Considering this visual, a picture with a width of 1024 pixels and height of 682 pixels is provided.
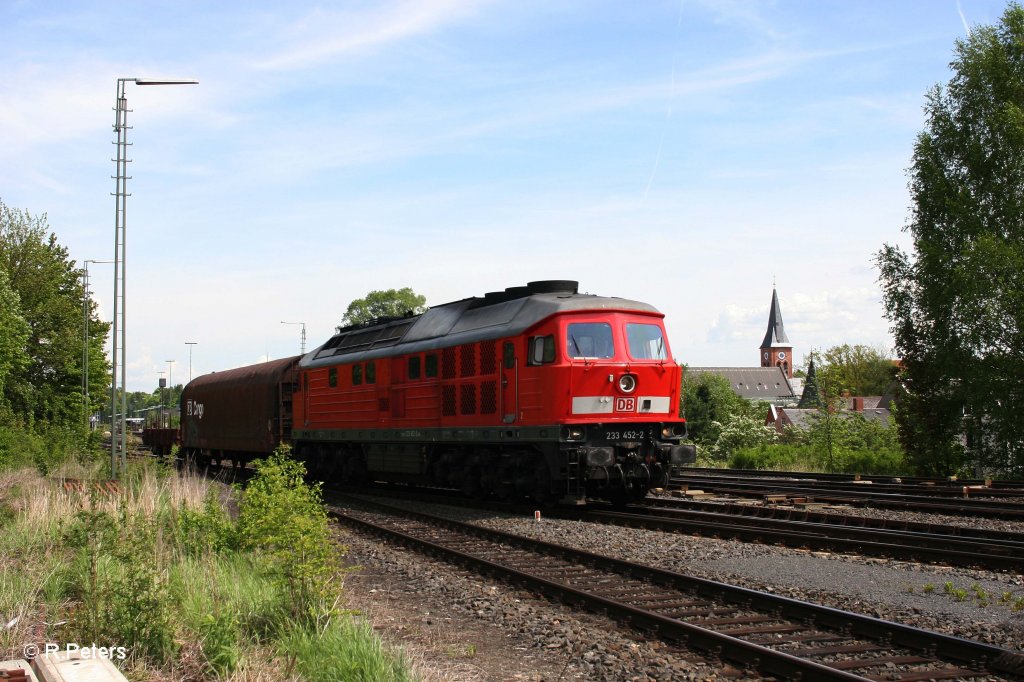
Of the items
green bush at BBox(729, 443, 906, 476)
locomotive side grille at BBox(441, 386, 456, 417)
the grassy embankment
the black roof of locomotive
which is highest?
the black roof of locomotive

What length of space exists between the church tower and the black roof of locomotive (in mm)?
160081

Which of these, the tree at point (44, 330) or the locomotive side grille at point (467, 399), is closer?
the locomotive side grille at point (467, 399)

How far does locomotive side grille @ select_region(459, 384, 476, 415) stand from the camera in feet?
56.7

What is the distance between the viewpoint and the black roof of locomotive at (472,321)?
52.5 ft

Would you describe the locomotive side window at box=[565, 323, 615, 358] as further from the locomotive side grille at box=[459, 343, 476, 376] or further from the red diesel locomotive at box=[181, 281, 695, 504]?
the locomotive side grille at box=[459, 343, 476, 376]

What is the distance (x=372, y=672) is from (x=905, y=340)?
29130mm

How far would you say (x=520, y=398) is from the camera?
15.9 meters

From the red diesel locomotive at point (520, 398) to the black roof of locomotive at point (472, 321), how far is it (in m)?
0.04

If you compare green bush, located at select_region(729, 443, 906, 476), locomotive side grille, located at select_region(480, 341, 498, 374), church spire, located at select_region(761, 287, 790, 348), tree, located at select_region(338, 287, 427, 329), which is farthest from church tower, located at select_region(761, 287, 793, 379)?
locomotive side grille, located at select_region(480, 341, 498, 374)

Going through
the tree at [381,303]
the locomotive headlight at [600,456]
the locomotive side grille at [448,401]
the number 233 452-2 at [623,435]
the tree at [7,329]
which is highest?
the tree at [381,303]

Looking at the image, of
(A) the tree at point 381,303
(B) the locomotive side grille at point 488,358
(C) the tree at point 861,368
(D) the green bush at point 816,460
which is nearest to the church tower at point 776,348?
(C) the tree at point 861,368

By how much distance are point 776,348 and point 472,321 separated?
165m

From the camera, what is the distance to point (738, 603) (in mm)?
8578

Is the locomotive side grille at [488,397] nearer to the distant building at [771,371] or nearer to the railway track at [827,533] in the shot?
the railway track at [827,533]
